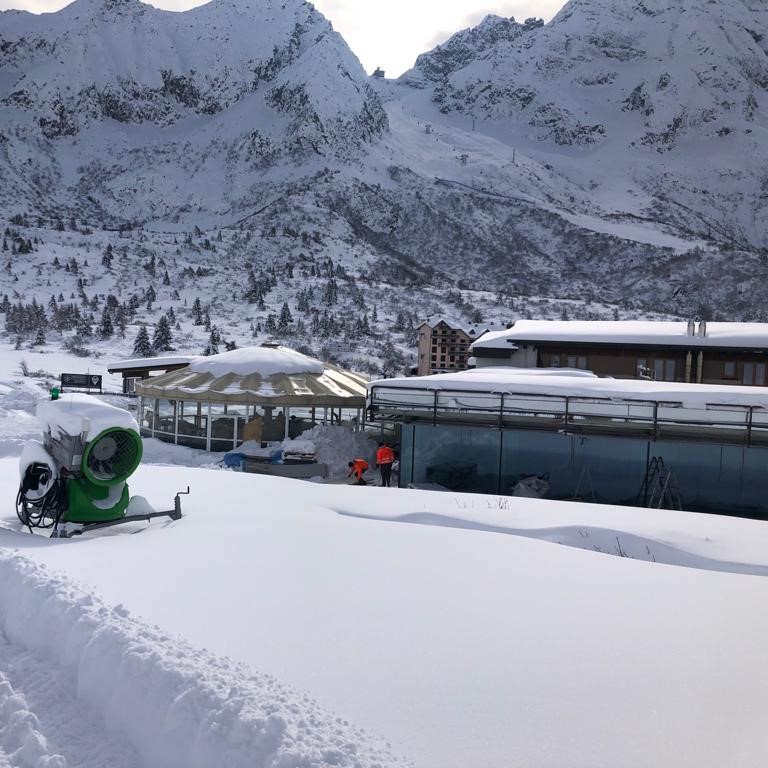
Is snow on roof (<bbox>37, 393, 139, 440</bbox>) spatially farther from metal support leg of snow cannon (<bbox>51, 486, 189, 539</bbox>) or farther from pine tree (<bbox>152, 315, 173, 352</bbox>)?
pine tree (<bbox>152, 315, 173, 352</bbox>)

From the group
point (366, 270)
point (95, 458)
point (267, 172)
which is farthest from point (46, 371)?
point (267, 172)

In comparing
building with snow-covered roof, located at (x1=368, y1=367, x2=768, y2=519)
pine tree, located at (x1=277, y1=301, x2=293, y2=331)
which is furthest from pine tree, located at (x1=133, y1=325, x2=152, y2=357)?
building with snow-covered roof, located at (x1=368, y1=367, x2=768, y2=519)

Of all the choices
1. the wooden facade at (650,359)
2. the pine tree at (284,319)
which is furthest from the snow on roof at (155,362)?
the pine tree at (284,319)

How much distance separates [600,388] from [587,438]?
1.19 meters

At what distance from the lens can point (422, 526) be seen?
27.4 ft

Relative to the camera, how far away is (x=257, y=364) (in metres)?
22.9

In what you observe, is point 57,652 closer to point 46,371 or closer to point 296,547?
point 296,547

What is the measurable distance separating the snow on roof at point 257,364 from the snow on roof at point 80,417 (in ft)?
44.4

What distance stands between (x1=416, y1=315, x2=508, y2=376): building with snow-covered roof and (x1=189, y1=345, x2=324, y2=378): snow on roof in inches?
825

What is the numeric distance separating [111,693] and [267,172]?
135867mm

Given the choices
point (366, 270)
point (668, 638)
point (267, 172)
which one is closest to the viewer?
point (668, 638)

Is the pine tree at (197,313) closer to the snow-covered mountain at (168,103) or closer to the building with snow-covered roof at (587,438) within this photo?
the building with snow-covered roof at (587,438)

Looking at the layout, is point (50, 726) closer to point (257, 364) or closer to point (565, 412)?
point (565, 412)

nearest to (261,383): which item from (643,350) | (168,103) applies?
(643,350)
